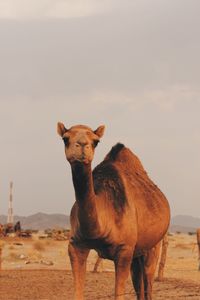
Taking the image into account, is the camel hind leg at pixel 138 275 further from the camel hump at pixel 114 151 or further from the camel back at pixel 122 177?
the camel hump at pixel 114 151

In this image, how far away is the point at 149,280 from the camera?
998 centimetres

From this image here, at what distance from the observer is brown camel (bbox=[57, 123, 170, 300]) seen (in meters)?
7.12

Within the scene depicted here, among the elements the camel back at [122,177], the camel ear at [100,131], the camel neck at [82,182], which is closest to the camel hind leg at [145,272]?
the camel back at [122,177]

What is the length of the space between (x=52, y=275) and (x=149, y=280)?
9409 millimetres

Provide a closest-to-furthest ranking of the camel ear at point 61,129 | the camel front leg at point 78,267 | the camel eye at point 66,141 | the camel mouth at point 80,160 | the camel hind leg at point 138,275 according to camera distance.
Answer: the camel mouth at point 80,160 < the camel eye at point 66,141 < the camel ear at point 61,129 < the camel front leg at point 78,267 < the camel hind leg at point 138,275

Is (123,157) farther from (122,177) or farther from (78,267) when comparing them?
(78,267)

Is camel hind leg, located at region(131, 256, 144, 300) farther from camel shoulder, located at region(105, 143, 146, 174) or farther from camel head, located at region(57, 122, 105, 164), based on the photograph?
camel head, located at region(57, 122, 105, 164)

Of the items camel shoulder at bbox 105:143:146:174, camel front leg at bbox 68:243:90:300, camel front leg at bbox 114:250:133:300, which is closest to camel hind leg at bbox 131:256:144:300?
camel shoulder at bbox 105:143:146:174

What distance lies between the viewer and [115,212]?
8250 millimetres

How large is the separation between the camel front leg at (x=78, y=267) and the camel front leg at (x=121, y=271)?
1.33 feet

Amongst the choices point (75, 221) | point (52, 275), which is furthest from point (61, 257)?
point (75, 221)

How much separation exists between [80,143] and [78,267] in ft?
5.84

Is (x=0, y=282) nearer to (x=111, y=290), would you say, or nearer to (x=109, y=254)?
(x=111, y=290)

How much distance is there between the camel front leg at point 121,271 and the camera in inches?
317
